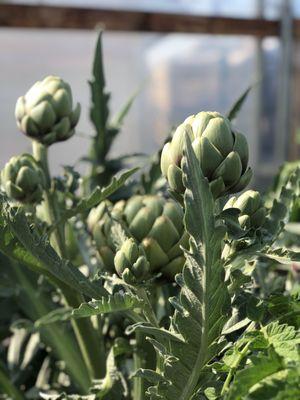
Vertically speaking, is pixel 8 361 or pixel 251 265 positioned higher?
pixel 251 265

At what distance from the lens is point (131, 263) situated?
0.94 ft

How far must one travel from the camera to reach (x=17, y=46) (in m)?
2.18

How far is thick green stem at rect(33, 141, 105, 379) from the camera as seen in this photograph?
39 cm

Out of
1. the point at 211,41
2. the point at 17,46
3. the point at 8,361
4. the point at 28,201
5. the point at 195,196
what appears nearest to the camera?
the point at 195,196

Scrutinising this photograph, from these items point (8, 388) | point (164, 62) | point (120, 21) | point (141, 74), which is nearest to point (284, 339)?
point (8, 388)

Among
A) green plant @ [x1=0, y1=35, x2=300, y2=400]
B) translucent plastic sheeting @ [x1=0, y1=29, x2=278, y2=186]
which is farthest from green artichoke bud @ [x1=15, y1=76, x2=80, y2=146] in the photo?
translucent plastic sheeting @ [x1=0, y1=29, x2=278, y2=186]

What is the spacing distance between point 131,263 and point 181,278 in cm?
3

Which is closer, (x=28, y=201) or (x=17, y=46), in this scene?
(x=28, y=201)

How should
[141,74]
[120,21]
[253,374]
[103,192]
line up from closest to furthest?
1. [253,374]
2. [103,192]
3. [120,21]
4. [141,74]

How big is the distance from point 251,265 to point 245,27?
7.51 ft

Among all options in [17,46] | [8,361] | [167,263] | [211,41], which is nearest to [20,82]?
[17,46]

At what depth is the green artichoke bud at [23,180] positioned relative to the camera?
0.37m

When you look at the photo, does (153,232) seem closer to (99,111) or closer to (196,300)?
(196,300)

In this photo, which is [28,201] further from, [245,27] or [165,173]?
[245,27]
